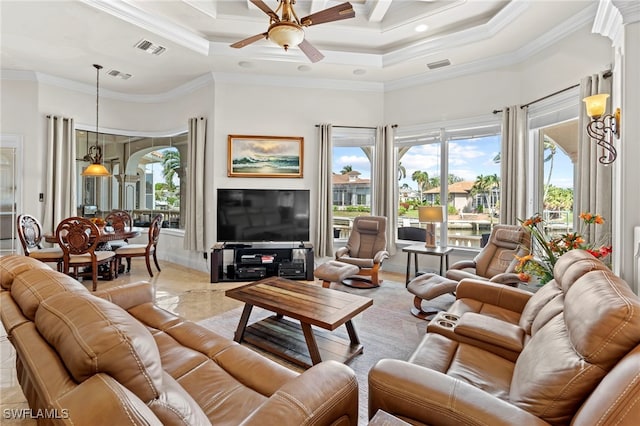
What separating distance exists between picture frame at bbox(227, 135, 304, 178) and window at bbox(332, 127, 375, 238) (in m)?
0.74

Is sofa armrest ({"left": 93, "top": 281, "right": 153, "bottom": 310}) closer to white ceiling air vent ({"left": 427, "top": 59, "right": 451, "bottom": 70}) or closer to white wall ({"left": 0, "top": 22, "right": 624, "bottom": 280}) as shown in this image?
white wall ({"left": 0, "top": 22, "right": 624, "bottom": 280})

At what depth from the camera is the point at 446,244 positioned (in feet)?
16.7

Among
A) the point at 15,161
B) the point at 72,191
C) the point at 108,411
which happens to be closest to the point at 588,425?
the point at 108,411

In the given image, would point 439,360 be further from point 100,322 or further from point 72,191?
point 72,191

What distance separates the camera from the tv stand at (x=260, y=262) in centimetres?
481

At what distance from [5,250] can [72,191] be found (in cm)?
138

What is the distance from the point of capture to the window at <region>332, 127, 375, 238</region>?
18.5ft

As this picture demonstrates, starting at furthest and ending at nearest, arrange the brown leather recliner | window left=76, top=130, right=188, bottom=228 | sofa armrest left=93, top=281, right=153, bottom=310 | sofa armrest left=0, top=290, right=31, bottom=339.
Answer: window left=76, top=130, right=188, bottom=228 → the brown leather recliner → sofa armrest left=93, top=281, right=153, bottom=310 → sofa armrest left=0, top=290, right=31, bottom=339

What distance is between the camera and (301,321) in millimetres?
2311

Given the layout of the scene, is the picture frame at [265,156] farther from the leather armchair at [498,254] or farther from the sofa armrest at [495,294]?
the sofa armrest at [495,294]

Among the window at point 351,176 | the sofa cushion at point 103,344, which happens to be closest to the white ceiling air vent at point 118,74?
the window at point 351,176

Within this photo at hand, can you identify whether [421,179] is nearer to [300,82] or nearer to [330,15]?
[300,82]

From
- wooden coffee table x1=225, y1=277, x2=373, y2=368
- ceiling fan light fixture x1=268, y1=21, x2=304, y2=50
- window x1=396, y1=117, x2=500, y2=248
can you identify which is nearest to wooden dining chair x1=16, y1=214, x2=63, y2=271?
wooden coffee table x1=225, y1=277, x2=373, y2=368

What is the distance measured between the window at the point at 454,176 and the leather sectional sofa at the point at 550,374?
3.32 metres
